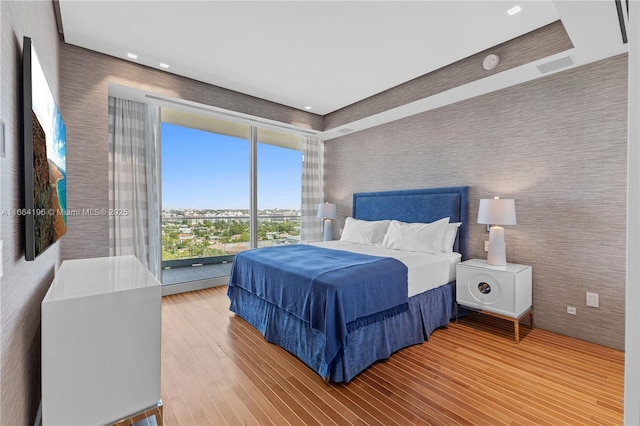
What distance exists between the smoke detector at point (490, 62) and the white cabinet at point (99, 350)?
3480mm

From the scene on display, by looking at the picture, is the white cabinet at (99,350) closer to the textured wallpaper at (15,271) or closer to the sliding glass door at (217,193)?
the textured wallpaper at (15,271)

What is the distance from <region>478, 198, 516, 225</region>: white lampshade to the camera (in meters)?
2.88

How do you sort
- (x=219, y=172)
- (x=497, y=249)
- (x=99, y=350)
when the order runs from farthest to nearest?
(x=219, y=172)
(x=497, y=249)
(x=99, y=350)

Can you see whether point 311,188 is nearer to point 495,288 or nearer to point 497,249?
point 497,249

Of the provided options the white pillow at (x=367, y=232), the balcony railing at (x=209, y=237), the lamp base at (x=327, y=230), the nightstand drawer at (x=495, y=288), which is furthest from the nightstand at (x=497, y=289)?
the balcony railing at (x=209, y=237)

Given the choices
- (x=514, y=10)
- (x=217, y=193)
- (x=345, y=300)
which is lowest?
(x=345, y=300)

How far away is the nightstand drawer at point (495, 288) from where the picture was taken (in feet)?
9.02

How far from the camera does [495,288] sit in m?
2.85

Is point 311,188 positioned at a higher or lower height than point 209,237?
higher

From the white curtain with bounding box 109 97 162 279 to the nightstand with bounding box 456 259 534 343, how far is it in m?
3.75

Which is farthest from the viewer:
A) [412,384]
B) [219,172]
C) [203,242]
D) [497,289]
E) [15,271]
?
[219,172]

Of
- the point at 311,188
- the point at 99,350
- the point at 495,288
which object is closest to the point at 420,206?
the point at 495,288

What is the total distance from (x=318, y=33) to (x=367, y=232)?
102 inches

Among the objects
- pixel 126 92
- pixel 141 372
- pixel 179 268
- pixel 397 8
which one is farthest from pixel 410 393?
pixel 126 92
